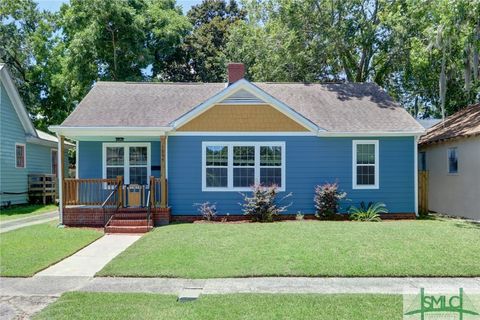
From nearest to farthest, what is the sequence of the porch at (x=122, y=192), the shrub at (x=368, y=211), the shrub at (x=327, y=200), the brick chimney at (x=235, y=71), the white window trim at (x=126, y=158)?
the porch at (x=122, y=192) < the shrub at (x=327, y=200) < the shrub at (x=368, y=211) < the white window trim at (x=126, y=158) < the brick chimney at (x=235, y=71)

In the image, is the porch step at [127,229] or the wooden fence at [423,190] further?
the wooden fence at [423,190]

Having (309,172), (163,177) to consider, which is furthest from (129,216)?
(309,172)

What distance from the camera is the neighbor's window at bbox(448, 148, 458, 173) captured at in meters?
15.8

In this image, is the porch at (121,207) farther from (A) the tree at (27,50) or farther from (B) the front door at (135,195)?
(A) the tree at (27,50)

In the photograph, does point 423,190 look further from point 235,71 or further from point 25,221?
point 25,221

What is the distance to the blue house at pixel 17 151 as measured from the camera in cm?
1927

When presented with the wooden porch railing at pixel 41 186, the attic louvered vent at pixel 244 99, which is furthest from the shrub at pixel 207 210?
the wooden porch railing at pixel 41 186

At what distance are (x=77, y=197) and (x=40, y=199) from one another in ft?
28.7

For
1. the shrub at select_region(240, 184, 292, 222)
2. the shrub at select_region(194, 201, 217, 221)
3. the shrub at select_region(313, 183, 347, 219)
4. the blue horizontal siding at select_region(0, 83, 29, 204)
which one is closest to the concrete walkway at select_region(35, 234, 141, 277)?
the shrub at select_region(194, 201, 217, 221)

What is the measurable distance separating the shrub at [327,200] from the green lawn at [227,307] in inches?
324

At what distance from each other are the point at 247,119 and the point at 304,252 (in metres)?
6.80

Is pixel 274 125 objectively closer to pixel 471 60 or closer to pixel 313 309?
pixel 471 60

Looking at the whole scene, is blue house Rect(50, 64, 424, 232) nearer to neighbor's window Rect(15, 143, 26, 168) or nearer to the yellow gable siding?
the yellow gable siding

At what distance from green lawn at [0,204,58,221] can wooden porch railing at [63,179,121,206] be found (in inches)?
131
